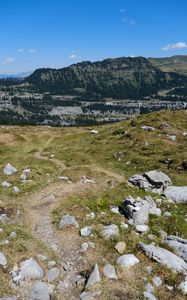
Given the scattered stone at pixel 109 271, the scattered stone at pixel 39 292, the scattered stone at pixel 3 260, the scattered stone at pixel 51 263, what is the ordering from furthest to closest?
the scattered stone at pixel 51 263 < the scattered stone at pixel 3 260 < the scattered stone at pixel 109 271 < the scattered stone at pixel 39 292

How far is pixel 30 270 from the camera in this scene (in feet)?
79.0

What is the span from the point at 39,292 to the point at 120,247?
23.3 feet

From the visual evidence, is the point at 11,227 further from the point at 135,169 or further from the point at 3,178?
the point at 135,169

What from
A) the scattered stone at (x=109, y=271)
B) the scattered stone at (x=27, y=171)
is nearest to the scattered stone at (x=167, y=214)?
the scattered stone at (x=109, y=271)

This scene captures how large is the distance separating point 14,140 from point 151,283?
2730 inches

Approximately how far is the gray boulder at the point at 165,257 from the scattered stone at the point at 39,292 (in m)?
7.57

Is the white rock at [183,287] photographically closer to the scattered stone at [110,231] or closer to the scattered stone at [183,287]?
the scattered stone at [183,287]

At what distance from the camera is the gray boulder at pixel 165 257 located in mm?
25172

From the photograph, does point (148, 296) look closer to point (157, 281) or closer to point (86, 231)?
point (157, 281)

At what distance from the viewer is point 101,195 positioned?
38906 millimetres

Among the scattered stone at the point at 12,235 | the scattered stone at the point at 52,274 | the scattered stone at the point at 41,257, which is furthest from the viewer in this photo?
the scattered stone at the point at 12,235

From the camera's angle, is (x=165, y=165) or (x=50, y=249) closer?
(x=50, y=249)

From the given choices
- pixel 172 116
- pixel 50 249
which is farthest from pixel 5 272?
pixel 172 116

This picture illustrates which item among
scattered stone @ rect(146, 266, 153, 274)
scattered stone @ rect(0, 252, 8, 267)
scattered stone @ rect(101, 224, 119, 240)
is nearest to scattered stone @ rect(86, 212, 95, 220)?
scattered stone @ rect(101, 224, 119, 240)
